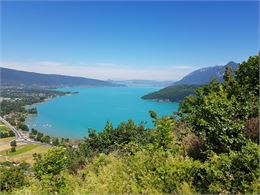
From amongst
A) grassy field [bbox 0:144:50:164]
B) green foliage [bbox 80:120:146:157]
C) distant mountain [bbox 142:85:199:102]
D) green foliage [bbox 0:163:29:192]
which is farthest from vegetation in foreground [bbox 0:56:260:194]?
distant mountain [bbox 142:85:199:102]

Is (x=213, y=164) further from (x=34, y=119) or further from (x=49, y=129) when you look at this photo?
(x=34, y=119)

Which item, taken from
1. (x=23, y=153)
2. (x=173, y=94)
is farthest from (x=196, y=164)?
(x=173, y=94)

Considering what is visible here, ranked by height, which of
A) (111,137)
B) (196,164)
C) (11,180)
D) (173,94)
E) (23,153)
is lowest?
(23,153)

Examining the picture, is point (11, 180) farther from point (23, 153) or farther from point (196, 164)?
point (23, 153)

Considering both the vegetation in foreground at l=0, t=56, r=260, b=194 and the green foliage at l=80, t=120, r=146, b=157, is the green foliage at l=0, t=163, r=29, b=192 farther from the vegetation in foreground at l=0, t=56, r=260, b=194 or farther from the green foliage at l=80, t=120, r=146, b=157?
the green foliage at l=80, t=120, r=146, b=157

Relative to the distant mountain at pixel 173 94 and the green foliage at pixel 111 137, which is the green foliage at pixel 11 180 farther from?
the distant mountain at pixel 173 94

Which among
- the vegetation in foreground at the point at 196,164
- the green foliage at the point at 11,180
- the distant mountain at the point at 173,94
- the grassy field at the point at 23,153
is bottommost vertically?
the grassy field at the point at 23,153

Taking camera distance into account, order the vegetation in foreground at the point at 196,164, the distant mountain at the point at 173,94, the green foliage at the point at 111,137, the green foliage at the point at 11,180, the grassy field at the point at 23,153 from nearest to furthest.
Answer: the vegetation in foreground at the point at 196,164, the green foliage at the point at 11,180, the green foliage at the point at 111,137, the grassy field at the point at 23,153, the distant mountain at the point at 173,94

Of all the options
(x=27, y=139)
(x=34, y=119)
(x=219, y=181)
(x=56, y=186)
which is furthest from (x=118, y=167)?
(x=34, y=119)

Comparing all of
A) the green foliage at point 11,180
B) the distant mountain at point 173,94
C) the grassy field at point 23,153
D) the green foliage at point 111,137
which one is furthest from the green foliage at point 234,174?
the distant mountain at point 173,94

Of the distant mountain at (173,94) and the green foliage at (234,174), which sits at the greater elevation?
the green foliage at (234,174)
